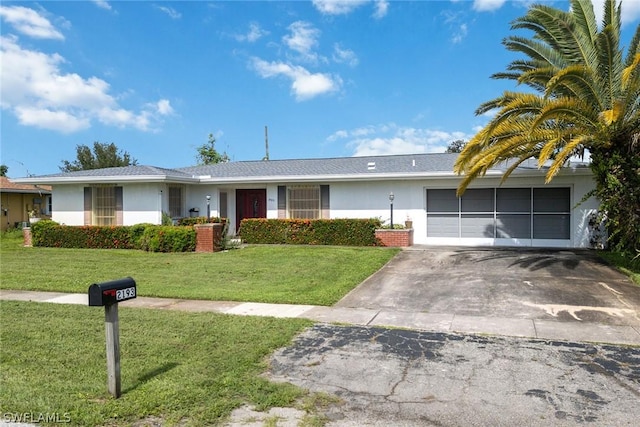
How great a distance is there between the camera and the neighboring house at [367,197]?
15258 mm

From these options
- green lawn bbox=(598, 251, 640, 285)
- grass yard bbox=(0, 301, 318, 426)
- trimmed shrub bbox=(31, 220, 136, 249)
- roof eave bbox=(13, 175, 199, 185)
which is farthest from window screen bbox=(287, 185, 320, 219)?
grass yard bbox=(0, 301, 318, 426)

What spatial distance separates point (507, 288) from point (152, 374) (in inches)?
280

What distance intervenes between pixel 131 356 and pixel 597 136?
34.1ft

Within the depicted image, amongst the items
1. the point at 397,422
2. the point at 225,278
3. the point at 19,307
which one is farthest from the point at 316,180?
the point at 397,422

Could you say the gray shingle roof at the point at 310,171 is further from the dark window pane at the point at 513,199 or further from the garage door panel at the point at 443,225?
the garage door panel at the point at 443,225

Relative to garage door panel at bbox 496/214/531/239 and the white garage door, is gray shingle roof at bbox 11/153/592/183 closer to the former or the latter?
the white garage door

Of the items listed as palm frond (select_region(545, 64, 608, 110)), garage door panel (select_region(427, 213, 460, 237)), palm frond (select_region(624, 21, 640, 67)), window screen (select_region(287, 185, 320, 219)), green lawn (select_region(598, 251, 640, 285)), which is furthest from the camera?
window screen (select_region(287, 185, 320, 219))

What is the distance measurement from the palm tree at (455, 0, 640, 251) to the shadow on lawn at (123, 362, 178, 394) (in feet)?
27.0

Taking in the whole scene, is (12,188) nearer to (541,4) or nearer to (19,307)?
(19,307)

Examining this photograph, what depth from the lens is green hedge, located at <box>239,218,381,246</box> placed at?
15.6 m

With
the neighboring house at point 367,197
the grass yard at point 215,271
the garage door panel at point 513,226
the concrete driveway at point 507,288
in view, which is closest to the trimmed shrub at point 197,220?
the neighboring house at point 367,197

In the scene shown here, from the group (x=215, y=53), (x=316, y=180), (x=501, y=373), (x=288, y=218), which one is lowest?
(x=501, y=373)

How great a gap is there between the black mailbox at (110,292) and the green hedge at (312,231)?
11864 mm

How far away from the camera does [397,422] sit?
11.8ft
